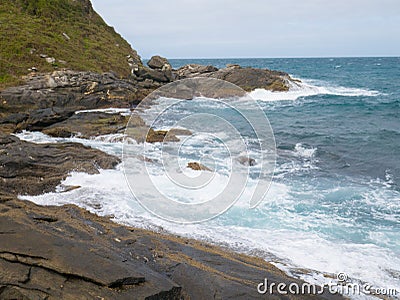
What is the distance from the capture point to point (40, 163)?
11.1 meters

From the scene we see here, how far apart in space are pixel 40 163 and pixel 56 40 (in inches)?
1071

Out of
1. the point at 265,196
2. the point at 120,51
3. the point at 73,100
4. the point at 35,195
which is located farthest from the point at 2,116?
the point at 120,51

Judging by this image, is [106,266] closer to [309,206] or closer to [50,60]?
[309,206]

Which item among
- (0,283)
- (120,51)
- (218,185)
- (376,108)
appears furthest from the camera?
(120,51)

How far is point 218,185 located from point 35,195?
5593 mm

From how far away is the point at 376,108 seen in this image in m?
30.3

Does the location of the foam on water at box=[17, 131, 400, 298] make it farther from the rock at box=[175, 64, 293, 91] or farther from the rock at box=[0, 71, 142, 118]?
the rock at box=[175, 64, 293, 91]

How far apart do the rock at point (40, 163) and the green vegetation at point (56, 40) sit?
13.1m

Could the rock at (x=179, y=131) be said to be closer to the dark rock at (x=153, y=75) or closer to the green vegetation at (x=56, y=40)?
the green vegetation at (x=56, y=40)

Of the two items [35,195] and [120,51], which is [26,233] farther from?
[120,51]

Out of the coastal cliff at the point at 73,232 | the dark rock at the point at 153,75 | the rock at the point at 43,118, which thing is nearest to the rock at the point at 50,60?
the coastal cliff at the point at 73,232

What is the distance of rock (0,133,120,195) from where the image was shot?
9773 mm

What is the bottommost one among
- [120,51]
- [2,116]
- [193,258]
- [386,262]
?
[386,262]

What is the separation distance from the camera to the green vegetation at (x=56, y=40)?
93.2 feet
